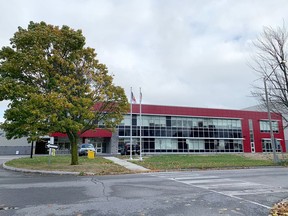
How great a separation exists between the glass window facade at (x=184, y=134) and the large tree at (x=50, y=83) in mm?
25892

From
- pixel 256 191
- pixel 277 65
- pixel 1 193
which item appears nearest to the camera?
pixel 1 193

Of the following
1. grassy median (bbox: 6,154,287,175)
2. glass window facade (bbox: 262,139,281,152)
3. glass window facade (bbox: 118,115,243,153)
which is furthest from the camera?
glass window facade (bbox: 262,139,281,152)

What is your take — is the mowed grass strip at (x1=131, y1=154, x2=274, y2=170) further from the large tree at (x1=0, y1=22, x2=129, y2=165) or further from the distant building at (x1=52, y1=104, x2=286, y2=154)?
the distant building at (x1=52, y1=104, x2=286, y2=154)

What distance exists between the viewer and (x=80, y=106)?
54.7 feet

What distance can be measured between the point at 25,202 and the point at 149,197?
3.53 metres

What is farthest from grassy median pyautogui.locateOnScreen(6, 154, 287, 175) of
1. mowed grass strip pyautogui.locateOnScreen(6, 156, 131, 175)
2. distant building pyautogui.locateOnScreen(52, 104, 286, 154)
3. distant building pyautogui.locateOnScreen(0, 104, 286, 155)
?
distant building pyautogui.locateOnScreen(52, 104, 286, 154)

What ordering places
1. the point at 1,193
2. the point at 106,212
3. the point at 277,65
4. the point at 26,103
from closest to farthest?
the point at 106,212
the point at 1,193
the point at 26,103
the point at 277,65

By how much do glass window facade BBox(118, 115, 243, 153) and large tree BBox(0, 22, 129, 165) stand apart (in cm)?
2589

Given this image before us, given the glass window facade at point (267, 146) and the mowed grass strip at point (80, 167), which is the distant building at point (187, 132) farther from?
the mowed grass strip at point (80, 167)

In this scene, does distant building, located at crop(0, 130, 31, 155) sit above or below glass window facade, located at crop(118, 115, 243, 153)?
below

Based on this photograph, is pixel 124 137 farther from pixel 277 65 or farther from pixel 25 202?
pixel 25 202

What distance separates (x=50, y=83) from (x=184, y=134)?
3460cm

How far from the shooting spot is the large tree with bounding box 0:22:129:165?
52.0 feet

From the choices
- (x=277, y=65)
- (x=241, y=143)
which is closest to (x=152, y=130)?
(x=241, y=143)
